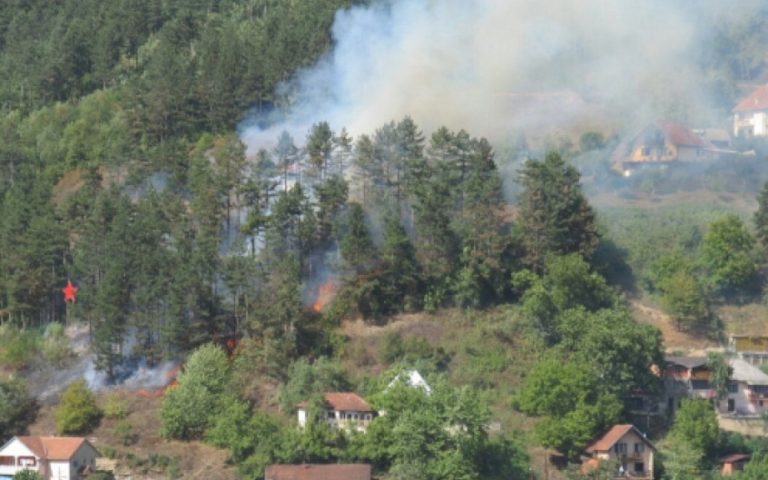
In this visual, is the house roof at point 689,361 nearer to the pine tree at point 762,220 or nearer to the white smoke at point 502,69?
the pine tree at point 762,220

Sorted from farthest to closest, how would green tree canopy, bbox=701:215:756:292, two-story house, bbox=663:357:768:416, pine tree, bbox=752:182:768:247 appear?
pine tree, bbox=752:182:768:247 < green tree canopy, bbox=701:215:756:292 < two-story house, bbox=663:357:768:416

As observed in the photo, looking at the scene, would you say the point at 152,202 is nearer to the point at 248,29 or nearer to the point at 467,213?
the point at 467,213

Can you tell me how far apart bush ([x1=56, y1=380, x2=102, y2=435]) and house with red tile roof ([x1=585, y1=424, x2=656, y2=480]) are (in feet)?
64.9

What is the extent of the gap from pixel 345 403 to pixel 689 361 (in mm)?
14300

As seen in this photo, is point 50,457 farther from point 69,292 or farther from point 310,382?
point 69,292

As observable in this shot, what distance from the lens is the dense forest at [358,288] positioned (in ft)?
182

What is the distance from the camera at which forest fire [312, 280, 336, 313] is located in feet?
211


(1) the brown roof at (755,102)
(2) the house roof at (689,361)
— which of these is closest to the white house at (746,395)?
(2) the house roof at (689,361)

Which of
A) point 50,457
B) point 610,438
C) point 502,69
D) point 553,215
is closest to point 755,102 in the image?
point 502,69

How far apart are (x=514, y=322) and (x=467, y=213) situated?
18.2 ft

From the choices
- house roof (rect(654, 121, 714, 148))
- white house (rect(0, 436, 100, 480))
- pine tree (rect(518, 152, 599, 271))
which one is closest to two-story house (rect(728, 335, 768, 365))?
pine tree (rect(518, 152, 599, 271))

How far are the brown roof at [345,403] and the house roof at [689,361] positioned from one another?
12.8 m

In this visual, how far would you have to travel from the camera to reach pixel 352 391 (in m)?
58.9

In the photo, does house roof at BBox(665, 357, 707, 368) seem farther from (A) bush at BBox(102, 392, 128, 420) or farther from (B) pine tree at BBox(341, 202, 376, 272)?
(A) bush at BBox(102, 392, 128, 420)
